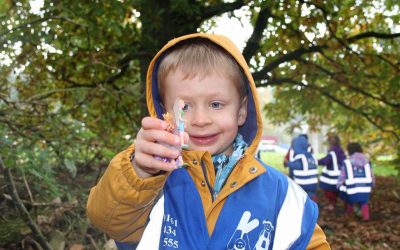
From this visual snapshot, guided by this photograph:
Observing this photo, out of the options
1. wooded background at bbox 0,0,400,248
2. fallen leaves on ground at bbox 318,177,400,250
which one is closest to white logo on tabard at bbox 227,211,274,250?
wooded background at bbox 0,0,400,248

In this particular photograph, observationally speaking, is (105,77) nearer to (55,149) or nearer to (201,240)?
(55,149)

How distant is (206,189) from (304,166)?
20.3ft

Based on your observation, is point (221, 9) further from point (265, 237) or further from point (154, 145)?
point (154, 145)

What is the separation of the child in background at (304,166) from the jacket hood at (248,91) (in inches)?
227

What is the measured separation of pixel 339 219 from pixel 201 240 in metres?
6.45

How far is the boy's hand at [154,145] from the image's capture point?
1.39 m

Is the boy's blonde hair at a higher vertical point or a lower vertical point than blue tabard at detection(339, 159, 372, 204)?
higher

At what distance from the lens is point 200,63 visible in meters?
1.72

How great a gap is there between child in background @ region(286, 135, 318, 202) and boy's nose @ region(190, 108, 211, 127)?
6194 millimetres

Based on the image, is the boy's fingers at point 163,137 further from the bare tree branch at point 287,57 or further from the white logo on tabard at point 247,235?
the bare tree branch at point 287,57

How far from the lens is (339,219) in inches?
296

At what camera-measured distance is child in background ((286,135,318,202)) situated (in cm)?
764

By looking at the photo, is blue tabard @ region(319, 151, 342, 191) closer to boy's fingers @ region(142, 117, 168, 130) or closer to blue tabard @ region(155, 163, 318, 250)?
blue tabard @ region(155, 163, 318, 250)

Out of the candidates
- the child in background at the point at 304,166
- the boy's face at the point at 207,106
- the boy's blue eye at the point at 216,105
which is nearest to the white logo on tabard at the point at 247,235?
the boy's face at the point at 207,106
